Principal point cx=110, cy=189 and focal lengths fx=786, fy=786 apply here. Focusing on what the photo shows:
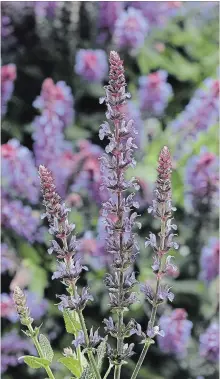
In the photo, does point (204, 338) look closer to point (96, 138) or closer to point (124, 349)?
point (96, 138)

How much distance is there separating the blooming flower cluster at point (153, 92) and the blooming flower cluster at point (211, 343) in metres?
0.65

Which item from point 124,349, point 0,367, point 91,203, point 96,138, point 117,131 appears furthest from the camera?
point 96,138

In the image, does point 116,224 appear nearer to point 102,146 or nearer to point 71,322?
point 71,322

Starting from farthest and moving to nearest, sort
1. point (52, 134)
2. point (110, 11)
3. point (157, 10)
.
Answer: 1. point (157, 10)
2. point (110, 11)
3. point (52, 134)

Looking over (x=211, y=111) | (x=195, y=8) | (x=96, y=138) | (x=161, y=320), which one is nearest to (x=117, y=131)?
(x=161, y=320)

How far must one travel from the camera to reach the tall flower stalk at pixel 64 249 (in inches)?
31.3

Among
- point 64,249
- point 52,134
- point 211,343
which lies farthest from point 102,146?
point 64,249

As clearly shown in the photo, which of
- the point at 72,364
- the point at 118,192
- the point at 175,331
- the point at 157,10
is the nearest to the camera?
the point at 118,192

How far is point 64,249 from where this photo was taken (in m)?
0.85

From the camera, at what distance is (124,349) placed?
92 centimetres

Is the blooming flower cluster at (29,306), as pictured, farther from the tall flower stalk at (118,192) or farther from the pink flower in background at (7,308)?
the tall flower stalk at (118,192)

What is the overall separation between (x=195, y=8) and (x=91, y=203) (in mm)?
1018

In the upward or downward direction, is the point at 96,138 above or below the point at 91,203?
above

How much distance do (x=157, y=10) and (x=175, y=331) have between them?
3.53 feet
